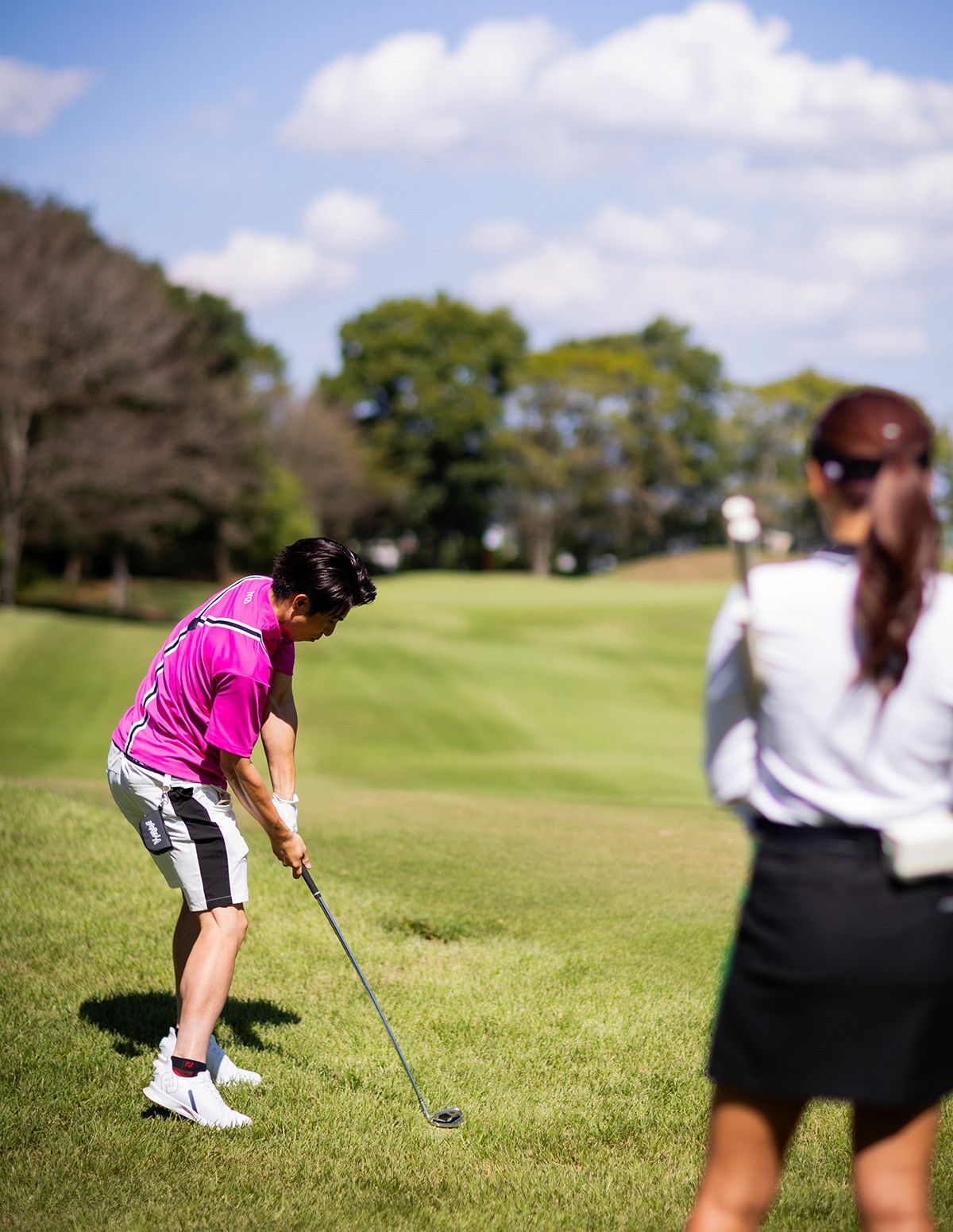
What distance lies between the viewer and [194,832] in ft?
13.6

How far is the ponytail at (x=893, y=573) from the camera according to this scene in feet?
7.16

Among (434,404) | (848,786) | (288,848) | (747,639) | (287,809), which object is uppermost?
(434,404)

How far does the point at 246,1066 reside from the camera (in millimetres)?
4590

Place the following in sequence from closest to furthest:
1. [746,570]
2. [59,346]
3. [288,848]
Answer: [746,570] → [288,848] → [59,346]

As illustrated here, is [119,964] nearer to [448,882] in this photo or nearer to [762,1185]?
[448,882]

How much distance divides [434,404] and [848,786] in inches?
2629

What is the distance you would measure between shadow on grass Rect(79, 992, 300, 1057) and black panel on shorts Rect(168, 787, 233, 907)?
3.12 feet

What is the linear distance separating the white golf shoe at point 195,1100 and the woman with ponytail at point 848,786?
227 centimetres

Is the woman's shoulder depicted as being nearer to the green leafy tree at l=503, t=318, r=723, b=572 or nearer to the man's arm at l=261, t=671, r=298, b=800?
the man's arm at l=261, t=671, r=298, b=800

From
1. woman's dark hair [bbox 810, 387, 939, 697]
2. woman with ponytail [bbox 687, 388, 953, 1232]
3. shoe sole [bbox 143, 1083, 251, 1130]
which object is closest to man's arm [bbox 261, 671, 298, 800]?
shoe sole [bbox 143, 1083, 251, 1130]

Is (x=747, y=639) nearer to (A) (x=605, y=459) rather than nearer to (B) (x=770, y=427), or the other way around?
(A) (x=605, y=459)

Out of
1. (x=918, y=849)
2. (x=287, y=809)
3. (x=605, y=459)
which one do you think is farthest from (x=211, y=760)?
(x=605, y=459)

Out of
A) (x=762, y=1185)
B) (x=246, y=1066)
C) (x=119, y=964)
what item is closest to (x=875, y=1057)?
(x=762, y=1185)

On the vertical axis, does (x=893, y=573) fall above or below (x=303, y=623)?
above
